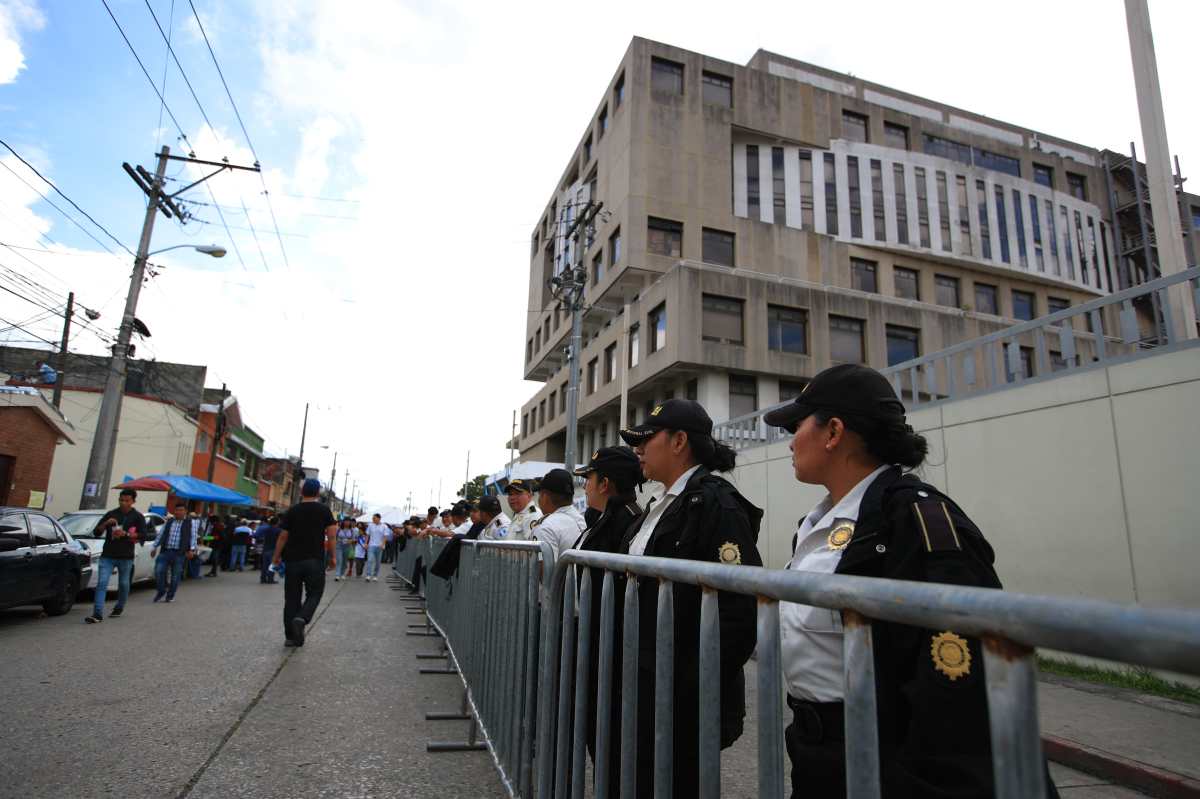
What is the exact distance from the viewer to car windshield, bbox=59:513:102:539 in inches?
460

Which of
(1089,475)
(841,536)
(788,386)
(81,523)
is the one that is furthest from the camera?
(788,386)

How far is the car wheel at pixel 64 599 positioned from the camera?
9.22 meters

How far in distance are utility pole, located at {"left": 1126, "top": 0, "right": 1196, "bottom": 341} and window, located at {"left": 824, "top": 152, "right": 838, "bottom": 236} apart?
998 inches

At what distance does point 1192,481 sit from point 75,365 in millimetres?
44115

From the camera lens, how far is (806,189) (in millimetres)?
36938

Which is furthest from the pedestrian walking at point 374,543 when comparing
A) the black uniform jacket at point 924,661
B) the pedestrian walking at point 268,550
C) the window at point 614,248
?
the window at point 614,248

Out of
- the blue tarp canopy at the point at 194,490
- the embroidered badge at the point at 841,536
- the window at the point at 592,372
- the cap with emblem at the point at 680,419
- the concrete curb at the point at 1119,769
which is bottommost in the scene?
the concrete curb at the point at 1119,769

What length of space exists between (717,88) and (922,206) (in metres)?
13.3

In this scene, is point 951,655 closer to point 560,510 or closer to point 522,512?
point 560,510

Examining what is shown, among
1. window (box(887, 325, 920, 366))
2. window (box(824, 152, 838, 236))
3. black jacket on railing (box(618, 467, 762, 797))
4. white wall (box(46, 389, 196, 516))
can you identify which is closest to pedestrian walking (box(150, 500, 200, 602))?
black jacket on railing (box(618, 467, 762, 797))

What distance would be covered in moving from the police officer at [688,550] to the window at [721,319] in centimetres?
2620

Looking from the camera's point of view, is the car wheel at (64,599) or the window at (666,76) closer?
the car wheel at (64,599)

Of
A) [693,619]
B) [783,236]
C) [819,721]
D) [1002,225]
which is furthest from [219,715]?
[1002,225]

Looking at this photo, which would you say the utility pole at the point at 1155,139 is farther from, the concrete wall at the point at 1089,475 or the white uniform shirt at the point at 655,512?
the white uniform shirt at the point at 655,512
